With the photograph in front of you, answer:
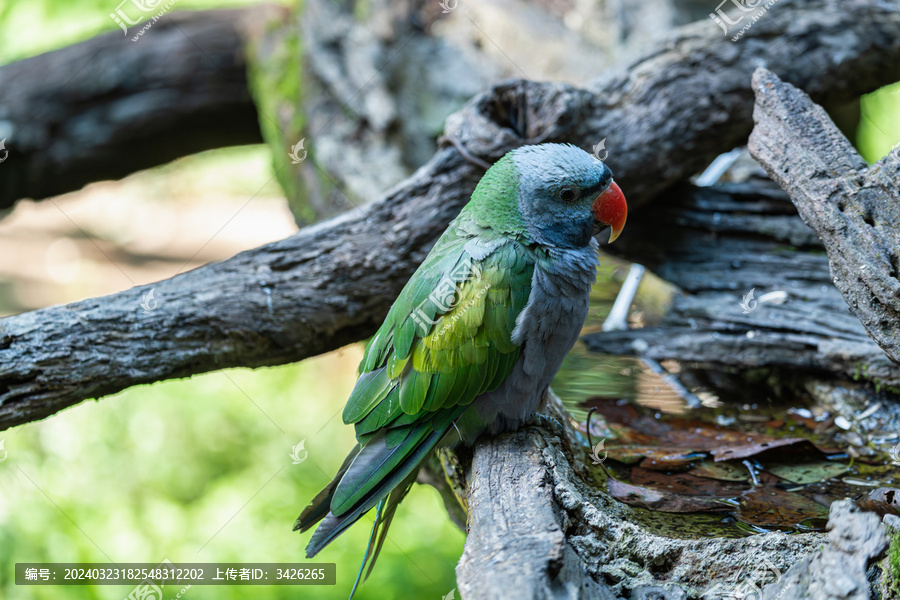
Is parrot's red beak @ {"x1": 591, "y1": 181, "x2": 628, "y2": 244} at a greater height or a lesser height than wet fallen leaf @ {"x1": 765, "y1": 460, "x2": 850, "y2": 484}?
greater

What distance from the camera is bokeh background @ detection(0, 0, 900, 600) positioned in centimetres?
468

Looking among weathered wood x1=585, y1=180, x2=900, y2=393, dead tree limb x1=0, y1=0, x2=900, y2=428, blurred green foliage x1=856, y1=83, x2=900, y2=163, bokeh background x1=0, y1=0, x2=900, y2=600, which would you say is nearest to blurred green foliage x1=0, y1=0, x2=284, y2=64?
bokeh background x1=0, y1=0, x2=900, y2=600

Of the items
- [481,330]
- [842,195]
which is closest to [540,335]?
[481,330]

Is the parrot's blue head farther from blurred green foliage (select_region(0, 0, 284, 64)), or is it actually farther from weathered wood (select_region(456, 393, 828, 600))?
blurred green foliage (select_region(0, 0, 284, 64))

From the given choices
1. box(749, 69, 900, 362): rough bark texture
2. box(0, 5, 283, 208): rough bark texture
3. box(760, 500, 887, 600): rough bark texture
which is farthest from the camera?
box(0, 5, 283, 208): rough bark texture

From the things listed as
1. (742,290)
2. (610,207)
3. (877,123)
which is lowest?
(742,290)

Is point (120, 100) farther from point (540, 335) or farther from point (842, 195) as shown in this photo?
point (842, 195)

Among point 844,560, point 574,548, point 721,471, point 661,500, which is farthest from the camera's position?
point 721,471

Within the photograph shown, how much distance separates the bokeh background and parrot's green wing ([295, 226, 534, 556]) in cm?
118

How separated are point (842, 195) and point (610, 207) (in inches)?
29.9

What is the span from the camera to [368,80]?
4.55m

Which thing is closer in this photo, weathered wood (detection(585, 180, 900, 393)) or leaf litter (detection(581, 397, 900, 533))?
leaf litter (detection(581, 397, 900, 533))

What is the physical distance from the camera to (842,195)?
83.0 inches

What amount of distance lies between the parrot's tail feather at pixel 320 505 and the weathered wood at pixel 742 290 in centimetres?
178
